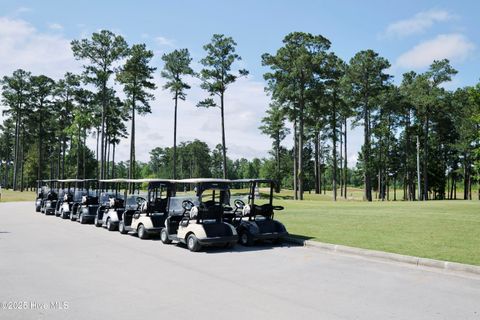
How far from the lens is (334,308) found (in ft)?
18.4

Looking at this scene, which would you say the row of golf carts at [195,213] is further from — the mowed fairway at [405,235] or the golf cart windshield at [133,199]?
the mowed fairway at [405,235]

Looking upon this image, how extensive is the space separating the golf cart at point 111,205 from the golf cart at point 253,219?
503 centimetres

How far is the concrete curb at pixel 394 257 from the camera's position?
309 inches

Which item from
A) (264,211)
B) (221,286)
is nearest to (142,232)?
(264,211)

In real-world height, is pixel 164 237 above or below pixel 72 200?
below

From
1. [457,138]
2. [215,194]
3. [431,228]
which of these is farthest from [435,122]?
[215,194]

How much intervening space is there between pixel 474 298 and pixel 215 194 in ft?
25.4

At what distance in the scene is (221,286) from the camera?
22.5ft

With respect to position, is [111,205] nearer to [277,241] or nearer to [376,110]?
[277,241]

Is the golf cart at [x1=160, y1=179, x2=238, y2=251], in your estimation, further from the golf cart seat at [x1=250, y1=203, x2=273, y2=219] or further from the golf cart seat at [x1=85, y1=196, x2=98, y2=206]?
the golf cart seat at [x1=85, y1=196, x2=98, y2=206]

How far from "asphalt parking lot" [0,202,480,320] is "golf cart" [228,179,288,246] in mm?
756

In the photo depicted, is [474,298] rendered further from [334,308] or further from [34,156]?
[34,156]

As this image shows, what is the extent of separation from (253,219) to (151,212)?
12.3 ft

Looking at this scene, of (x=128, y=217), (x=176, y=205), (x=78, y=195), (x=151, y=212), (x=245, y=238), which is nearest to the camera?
(x=245, y=238)
